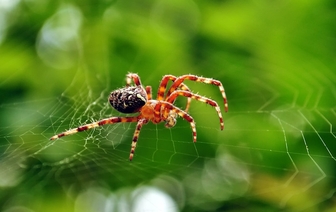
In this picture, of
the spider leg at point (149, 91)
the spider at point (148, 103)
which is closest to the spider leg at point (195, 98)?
the spider at point (148, 103)

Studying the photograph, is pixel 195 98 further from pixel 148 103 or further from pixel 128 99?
pixel 128 99

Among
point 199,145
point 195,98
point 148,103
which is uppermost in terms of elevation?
point 195,98

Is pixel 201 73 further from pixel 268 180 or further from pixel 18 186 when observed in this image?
pixel 18 186

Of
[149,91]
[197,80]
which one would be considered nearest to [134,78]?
[149,91]

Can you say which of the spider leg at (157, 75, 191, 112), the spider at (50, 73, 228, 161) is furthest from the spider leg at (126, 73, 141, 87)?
the spider leg at (157, 75, 191, 112)

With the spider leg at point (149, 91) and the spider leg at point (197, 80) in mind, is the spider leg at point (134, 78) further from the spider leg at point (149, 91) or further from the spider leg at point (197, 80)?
the spider leg at point (197, 80)

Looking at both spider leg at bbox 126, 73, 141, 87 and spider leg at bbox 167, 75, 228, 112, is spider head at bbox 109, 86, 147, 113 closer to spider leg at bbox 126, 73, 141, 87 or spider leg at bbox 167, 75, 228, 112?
spider leg at bbox 126, 73, 141, 87
